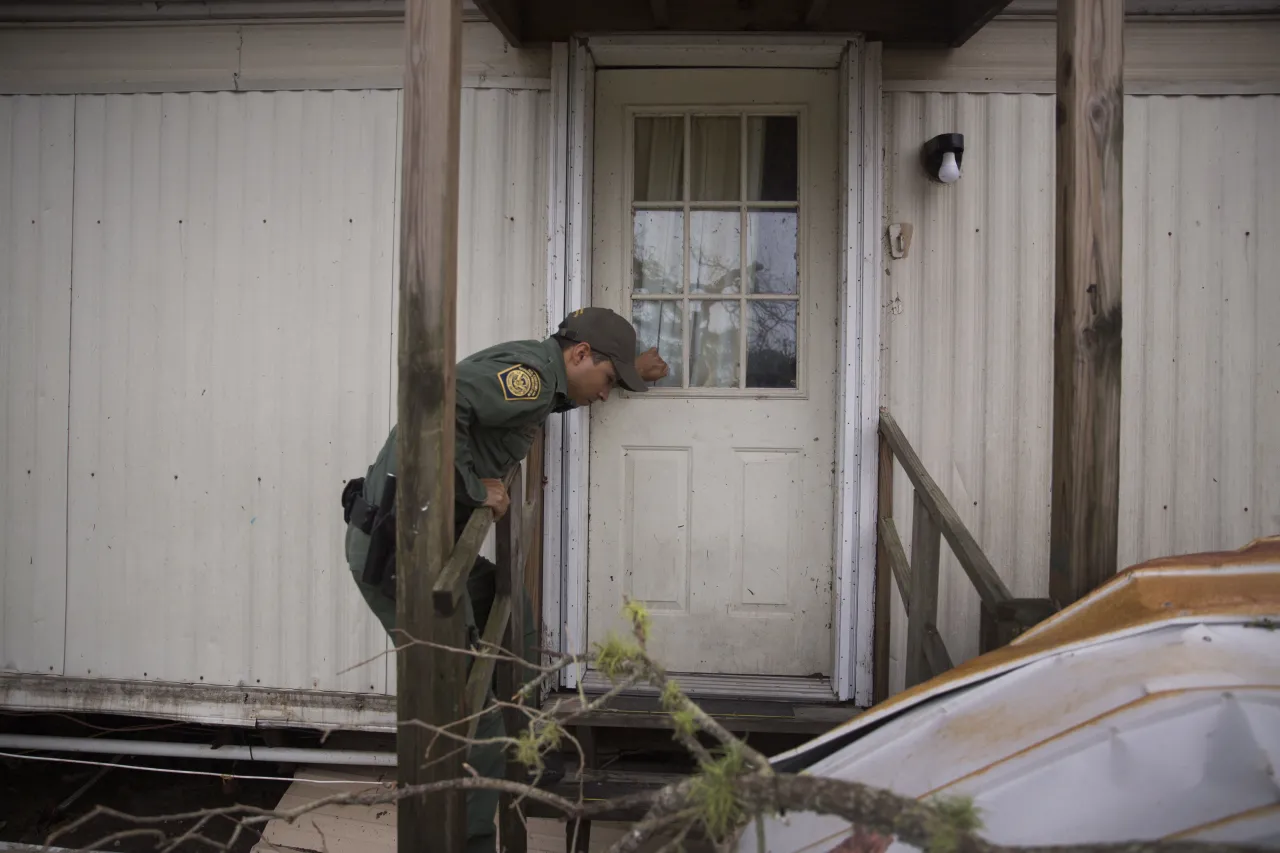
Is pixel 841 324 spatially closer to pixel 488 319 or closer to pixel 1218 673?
pixel 488 319

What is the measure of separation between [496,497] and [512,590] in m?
0.40

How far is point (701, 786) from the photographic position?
3.83 feet

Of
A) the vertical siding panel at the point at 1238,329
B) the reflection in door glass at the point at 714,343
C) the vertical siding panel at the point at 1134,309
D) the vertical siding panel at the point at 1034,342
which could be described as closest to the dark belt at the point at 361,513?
the reflection in door glass at the point at 714,343

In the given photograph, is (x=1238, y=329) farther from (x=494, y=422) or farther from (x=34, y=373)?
(x=34, y=373)

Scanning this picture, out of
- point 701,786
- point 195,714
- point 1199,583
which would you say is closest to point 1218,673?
point 1199,583

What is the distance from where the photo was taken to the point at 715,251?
10.8 feet

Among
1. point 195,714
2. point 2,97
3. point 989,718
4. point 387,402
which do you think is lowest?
point 195,714

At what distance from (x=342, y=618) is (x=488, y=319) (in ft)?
4.72

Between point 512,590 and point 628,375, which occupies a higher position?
point 628,375

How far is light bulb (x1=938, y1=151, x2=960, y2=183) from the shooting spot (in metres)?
3.01

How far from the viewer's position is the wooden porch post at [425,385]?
197cm

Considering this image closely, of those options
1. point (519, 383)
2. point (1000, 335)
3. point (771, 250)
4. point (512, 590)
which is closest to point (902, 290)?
point (1000, 335)

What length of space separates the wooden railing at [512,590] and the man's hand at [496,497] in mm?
46

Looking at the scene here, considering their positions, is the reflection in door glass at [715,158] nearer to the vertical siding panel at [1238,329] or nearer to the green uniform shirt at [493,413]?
the green uniform shirt at [493,413]
